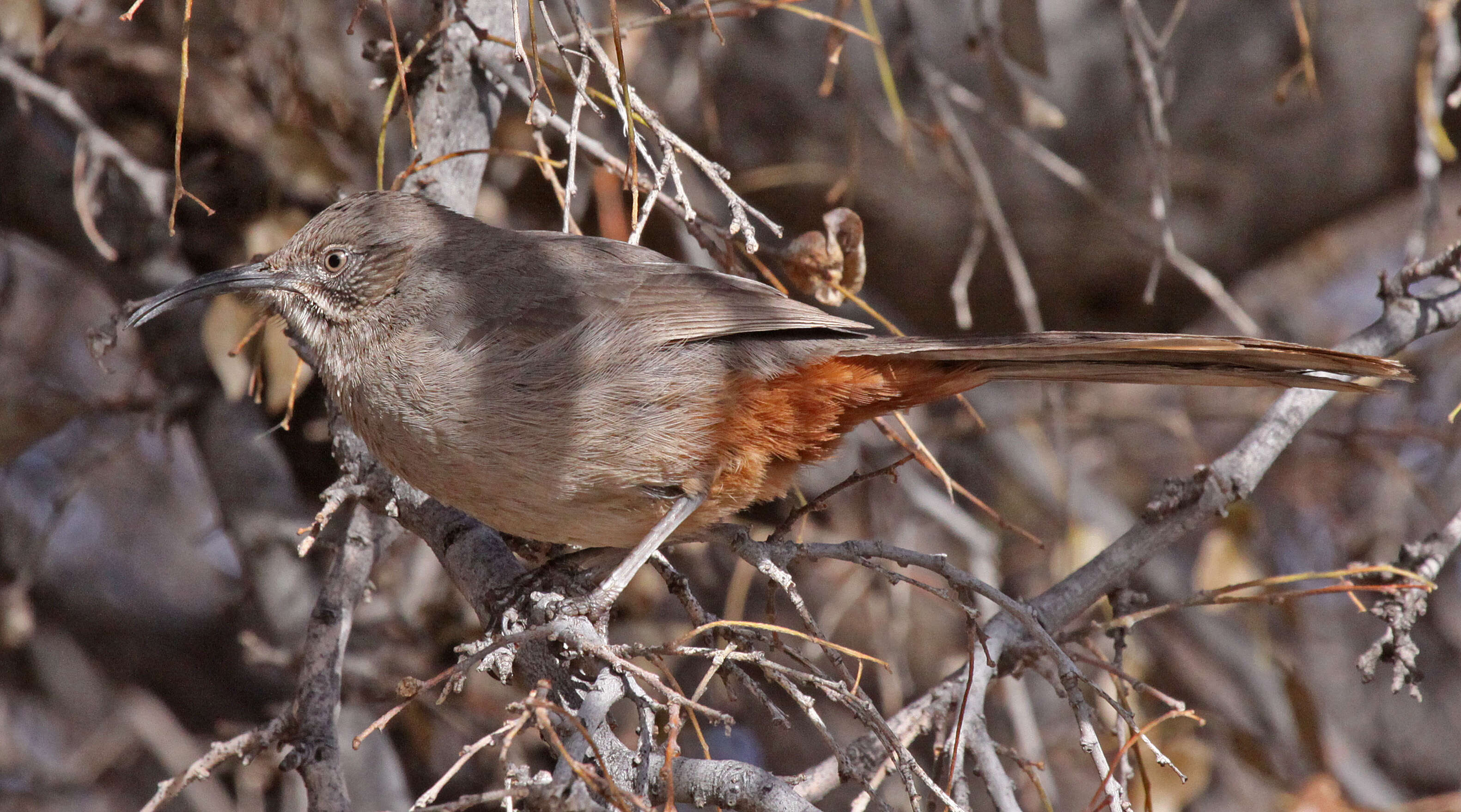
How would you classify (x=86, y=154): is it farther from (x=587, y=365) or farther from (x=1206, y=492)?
(x=1206, y=492)

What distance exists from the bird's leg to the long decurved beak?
4.01 ft

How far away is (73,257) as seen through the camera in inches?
182

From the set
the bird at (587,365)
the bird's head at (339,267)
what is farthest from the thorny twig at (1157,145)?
the bird's head at (339,267)

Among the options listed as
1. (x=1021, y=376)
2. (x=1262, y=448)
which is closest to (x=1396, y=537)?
(x=1262, y=448)

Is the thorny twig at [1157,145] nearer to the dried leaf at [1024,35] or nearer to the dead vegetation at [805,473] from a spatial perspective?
the dead vegetation at [805,473]

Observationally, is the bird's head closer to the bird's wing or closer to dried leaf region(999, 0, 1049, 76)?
the bird's wing

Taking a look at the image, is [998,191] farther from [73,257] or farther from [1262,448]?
[73,257]

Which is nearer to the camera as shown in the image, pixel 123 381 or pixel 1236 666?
pixel 1236 666

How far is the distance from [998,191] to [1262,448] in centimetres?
268

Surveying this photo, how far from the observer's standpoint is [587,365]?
10.0ft

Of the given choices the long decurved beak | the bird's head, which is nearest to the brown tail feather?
the bird's head

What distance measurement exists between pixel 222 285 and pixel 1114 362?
2302mm

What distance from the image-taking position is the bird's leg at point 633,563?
267 cm

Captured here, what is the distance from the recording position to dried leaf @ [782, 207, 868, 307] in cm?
304
